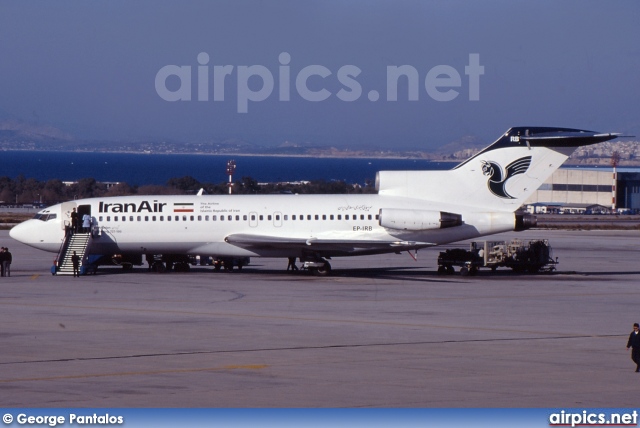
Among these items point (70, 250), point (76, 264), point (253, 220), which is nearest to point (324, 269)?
Answer: point (253, 220)

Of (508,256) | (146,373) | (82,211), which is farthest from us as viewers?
(508,256)

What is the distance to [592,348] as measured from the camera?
23.3 m

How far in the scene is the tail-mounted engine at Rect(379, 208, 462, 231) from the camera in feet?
142

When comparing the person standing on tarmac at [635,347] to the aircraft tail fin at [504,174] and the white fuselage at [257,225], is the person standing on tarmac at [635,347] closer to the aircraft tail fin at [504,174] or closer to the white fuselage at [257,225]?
the white fuselage at [257,225]

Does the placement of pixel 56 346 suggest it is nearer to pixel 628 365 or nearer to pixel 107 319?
pixel 107 319

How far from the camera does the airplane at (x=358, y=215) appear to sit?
43.9m

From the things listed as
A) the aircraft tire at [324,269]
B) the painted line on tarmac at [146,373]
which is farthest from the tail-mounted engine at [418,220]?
the painted line on tarmac at [146,373]

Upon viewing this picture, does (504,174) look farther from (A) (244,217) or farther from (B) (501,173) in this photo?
(A) (244,217)

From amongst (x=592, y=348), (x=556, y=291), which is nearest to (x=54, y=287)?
(x=556, y=291)

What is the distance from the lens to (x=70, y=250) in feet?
147

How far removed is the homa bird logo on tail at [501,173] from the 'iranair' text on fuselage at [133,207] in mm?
15465

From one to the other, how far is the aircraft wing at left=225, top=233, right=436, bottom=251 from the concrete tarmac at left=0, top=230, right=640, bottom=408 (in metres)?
1.46

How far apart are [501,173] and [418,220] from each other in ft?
15.7

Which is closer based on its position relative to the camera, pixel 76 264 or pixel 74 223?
pixel 76 264
